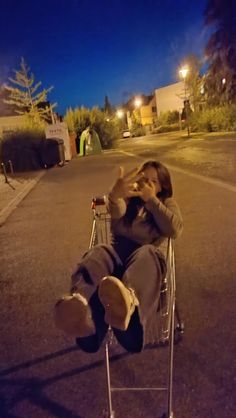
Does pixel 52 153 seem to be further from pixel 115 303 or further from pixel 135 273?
pixel 115 303

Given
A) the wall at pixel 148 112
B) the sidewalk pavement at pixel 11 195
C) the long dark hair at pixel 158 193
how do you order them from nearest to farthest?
the long dark hair at pixel 158 193
the sidewalk pavement at pixel 11 195
the wall at pixel 148 112

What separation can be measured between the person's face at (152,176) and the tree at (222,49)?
32.1 metres

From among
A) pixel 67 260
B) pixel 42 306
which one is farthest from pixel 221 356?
pixel 67 260

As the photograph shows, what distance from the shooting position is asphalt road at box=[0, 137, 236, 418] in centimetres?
249

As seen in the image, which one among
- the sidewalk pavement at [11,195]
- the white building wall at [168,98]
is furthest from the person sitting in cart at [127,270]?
the white building wall at [168,98]

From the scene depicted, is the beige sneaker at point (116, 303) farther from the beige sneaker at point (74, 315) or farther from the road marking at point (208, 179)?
the road marking at point (208, 179)

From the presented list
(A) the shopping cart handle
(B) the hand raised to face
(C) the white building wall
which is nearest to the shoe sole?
(B) the hand raised to face

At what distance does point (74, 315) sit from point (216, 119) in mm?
32854

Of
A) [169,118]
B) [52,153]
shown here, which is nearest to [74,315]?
[52,153]

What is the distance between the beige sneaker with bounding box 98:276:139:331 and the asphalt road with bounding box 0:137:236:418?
1.94ft

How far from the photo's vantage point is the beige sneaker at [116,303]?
2.20 metres

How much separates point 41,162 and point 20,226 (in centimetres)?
1312

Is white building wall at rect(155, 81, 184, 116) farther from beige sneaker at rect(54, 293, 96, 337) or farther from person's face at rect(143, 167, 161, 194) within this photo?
beige sneaker at rect(54, 293, 96, 337)

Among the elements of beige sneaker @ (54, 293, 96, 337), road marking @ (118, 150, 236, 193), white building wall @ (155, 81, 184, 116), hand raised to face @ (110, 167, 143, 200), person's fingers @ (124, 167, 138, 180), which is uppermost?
white building wall @ (155, 81, 184, 116)
